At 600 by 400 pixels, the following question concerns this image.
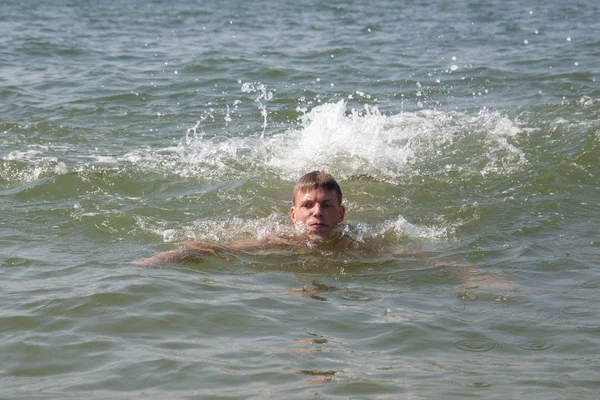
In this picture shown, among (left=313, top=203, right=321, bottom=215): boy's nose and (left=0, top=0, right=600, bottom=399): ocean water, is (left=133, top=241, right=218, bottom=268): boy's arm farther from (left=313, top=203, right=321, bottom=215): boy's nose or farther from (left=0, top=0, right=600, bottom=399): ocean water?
(left=313, top=203, right=321, bottom=215): boy's nose

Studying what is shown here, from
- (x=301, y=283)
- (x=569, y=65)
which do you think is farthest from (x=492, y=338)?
(x=569, y=65)

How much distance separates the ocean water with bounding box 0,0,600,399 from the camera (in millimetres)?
5160

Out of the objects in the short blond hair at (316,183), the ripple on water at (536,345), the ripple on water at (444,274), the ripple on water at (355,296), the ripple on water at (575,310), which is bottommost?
the ripple on water at (444,274)

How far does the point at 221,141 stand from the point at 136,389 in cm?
672

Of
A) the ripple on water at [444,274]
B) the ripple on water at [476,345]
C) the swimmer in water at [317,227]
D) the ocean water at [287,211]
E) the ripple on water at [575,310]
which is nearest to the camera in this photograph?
the ocean water at [287,211]

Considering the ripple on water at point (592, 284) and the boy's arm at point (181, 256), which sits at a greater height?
the boy's arm at point (181, 256)

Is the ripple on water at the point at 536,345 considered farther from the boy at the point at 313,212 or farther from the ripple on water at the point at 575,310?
the boy at the point at 313,212

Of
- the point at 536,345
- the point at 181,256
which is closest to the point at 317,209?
the point at 181,256

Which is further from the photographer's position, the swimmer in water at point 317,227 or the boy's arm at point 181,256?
the swimmer in water at point 317,227

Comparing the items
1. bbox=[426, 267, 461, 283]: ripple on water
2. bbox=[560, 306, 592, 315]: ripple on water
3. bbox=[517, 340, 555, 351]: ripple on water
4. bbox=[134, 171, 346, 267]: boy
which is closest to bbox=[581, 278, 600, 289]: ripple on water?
bbox=[560, 306, 592, 315]: ripple on water

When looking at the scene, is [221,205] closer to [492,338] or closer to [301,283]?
[301,283]

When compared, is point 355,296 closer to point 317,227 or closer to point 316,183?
point 317,227

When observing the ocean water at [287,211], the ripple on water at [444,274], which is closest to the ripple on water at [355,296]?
the ocean water at [287,211]

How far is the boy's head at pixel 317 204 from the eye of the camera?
301 inches
